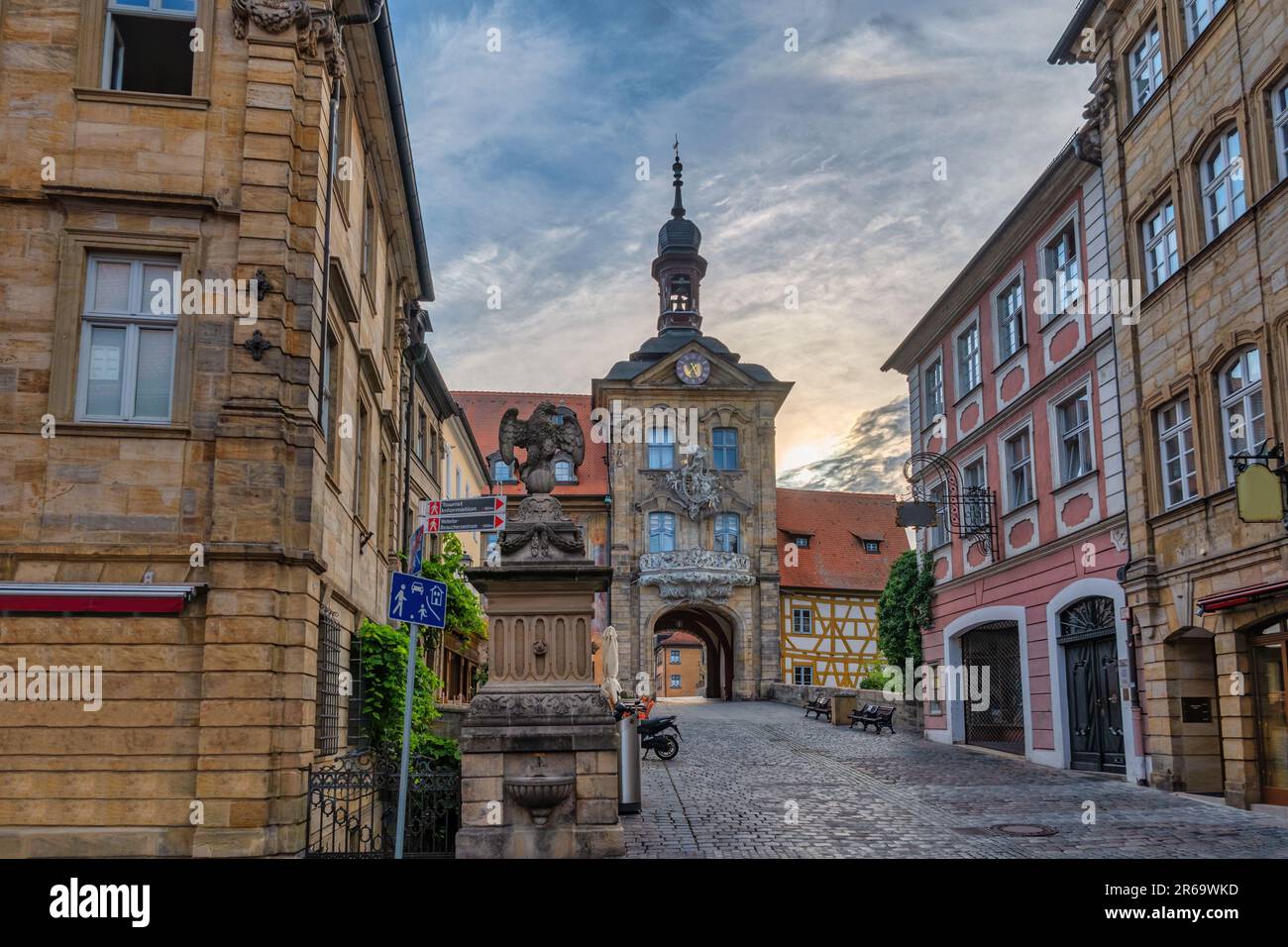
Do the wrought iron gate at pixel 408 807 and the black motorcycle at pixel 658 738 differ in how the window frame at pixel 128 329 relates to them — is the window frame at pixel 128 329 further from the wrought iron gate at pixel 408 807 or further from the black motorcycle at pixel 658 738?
the black motorcycle at pixel 658 738

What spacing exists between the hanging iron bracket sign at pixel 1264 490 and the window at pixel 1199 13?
603 centimetres

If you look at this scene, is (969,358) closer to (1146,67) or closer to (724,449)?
(1146,67)

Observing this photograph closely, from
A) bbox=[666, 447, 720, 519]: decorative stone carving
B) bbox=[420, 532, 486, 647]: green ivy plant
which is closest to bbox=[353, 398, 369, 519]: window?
bbox=[420, 532, 486, 647]: green ivy plant

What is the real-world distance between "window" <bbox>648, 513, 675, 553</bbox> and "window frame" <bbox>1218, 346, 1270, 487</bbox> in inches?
1370

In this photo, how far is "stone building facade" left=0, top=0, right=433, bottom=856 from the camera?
435 inches

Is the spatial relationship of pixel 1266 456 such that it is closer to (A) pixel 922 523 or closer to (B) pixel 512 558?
(B) pixel 512 558

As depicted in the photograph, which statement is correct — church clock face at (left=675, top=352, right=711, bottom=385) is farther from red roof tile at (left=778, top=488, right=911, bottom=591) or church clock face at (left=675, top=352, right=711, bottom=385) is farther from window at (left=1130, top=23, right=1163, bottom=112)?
window at (left=1130, top=23, right=1163, bottom=112)

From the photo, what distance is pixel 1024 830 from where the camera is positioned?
42.2 ft

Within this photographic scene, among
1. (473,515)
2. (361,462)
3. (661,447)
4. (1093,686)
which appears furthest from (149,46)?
(661,447)

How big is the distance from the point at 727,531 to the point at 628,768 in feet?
117

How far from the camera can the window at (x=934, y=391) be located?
27895 mm

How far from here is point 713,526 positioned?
164 ft

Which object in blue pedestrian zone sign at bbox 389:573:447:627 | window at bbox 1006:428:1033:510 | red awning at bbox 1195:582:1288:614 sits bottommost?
blue pedestrian zone sign at bbox 389:573:447:627
